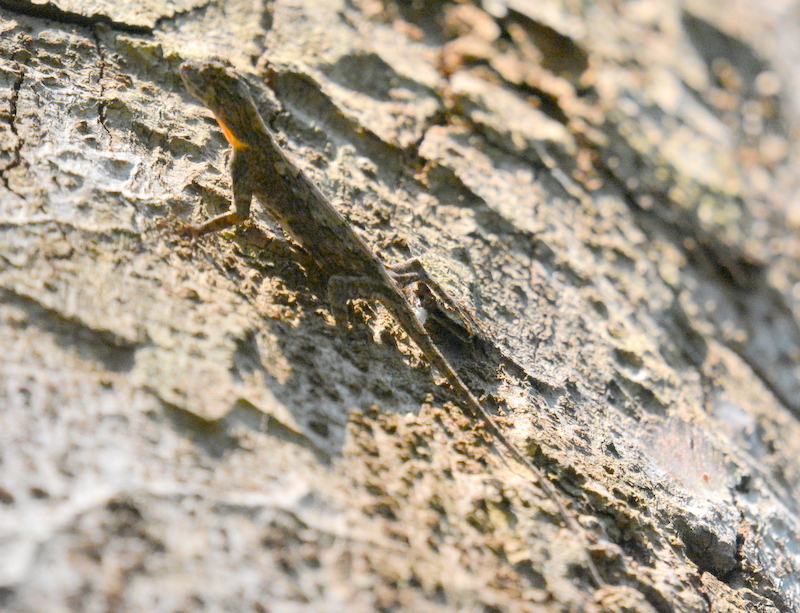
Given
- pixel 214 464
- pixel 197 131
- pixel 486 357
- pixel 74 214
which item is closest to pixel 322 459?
pixel 214 464

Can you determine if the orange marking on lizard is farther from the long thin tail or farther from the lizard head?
the long thin tail

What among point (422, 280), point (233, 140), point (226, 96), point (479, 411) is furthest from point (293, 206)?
point (479, 411)

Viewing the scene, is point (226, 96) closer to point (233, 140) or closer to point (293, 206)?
point (233, 140)

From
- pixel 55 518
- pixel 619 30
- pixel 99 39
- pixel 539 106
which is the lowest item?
pixel 55 518

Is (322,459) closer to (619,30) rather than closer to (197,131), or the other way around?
(197,131)

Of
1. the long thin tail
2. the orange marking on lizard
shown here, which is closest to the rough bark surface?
the long thin tail

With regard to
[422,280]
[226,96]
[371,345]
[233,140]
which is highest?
[226,96]
